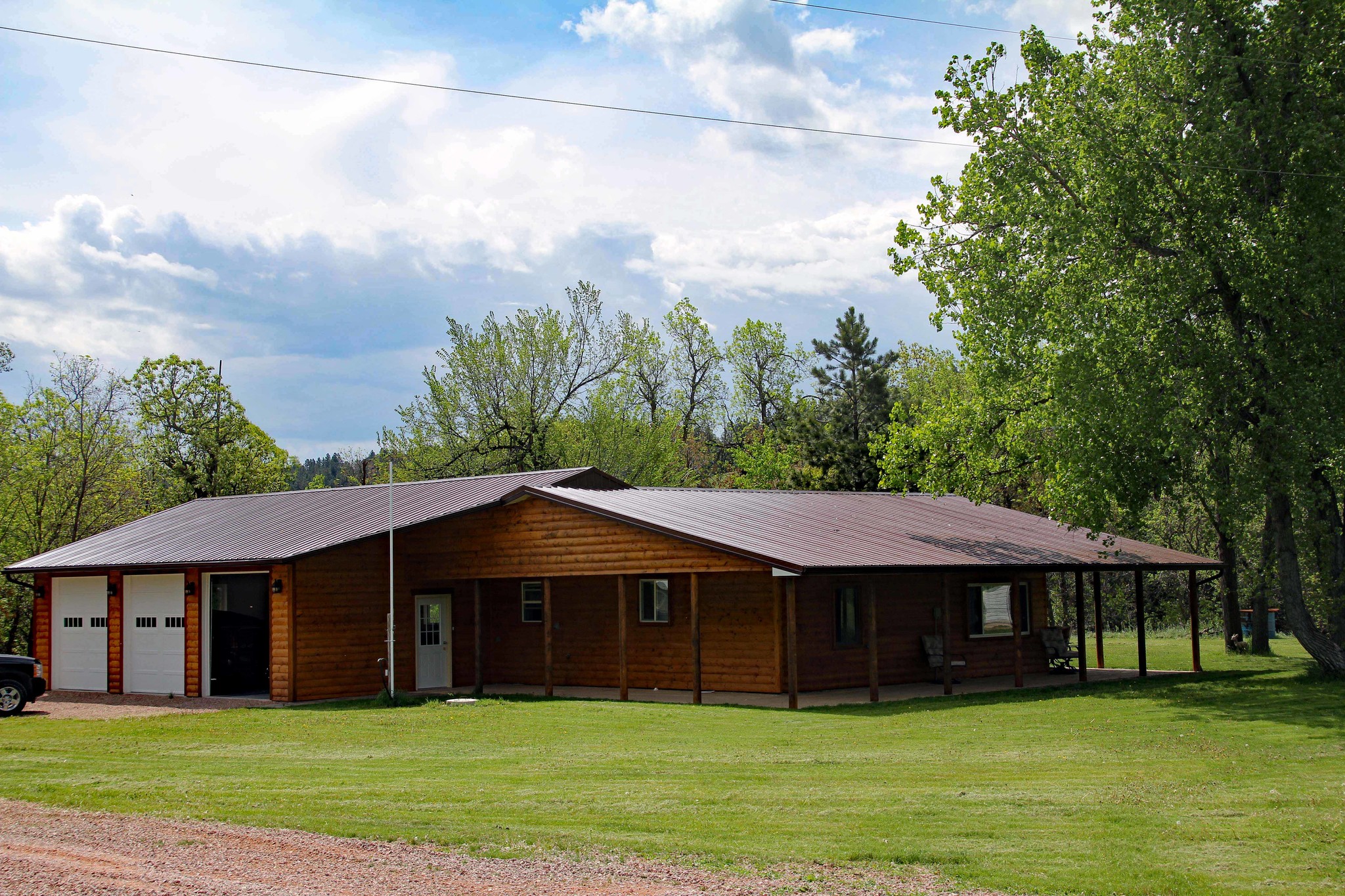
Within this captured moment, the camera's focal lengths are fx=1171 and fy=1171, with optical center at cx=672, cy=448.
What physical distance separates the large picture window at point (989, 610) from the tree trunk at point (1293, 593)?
486 cm

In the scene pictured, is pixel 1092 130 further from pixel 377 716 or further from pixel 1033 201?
pixel 377 716

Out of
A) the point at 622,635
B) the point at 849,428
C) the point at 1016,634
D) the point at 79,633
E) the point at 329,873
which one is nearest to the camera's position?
the point at 329,873

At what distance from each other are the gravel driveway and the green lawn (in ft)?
1.23

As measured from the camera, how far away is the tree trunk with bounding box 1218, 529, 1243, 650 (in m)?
27.4

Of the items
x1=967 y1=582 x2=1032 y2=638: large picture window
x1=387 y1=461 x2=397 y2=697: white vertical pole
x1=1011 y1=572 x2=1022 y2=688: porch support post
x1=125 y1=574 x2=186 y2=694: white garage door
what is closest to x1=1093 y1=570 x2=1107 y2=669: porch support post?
x1=967 y1=582 x2=1032 y2=638: large picture window

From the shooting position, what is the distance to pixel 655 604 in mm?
21391

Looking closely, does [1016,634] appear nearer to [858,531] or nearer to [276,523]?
[858,531]

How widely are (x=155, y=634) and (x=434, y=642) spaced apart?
5188 mm

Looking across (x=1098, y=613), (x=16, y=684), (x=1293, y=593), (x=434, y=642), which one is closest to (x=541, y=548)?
(x=434, y=642)

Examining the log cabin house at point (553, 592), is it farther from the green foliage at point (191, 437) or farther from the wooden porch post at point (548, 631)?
the green foliage at point (191, 437)

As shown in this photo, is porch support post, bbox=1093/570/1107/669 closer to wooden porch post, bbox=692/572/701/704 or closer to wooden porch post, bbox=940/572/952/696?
wooden porch post, bbox=940/572/952/696

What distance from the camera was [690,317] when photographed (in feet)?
177

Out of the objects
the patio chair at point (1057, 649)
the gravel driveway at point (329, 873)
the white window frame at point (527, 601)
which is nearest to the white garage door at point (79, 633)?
the white window frame at point (527, 601)

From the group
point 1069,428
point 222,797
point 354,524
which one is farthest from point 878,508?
point 222,797
